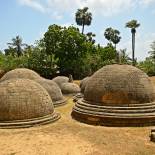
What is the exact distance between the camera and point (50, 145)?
32.2ft

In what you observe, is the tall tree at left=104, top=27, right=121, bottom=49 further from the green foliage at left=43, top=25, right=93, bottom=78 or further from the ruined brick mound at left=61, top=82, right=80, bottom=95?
the ruined brick mound at left=61, top=82, right=80, bottom=95

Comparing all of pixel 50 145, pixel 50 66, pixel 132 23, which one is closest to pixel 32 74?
pixel 50 145

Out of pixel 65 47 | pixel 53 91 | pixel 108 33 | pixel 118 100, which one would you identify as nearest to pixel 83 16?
pixel 108 33

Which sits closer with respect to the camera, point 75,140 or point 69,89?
point 75,140

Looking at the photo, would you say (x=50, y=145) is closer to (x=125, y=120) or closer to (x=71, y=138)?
(x=71, y=138)

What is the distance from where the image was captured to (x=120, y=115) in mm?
12672

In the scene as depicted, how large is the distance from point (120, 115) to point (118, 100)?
2.80 ft

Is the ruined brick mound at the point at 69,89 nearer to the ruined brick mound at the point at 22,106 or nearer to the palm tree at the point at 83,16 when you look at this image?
the ruined brick mound at the point at 22,106

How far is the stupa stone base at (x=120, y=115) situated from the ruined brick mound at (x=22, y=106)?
1.59 m

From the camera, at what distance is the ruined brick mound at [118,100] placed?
1266 centimetres

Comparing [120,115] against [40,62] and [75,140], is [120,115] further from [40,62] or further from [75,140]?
[40,62]

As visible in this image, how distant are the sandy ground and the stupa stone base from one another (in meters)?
0.34

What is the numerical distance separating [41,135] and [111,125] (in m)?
3.30

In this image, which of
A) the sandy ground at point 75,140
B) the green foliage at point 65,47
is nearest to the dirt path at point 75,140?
the sandy ground at point 75,140
